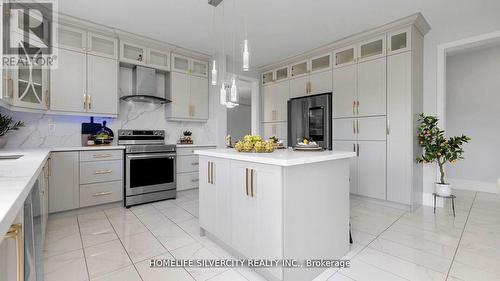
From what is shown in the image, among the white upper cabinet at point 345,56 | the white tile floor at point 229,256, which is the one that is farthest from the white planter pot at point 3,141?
the white upper cabinet at point 345,56

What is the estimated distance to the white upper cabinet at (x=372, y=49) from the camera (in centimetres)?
336

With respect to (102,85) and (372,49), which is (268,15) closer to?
(372,49)

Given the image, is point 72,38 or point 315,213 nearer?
point 315,213

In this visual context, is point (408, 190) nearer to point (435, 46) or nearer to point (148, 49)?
point (435, 46)

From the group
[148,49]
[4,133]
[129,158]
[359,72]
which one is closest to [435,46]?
[359,72]

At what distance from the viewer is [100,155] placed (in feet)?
10.2

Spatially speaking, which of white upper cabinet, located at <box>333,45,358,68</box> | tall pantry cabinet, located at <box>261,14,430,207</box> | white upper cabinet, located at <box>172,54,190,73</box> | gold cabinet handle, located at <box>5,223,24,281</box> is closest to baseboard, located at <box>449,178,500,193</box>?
tall pantry cabinet, located at <box>261,14,430,207</box>

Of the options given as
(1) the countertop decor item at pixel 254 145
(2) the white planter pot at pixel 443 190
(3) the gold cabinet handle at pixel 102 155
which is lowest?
(2) the white planter pot at pixel 443 190

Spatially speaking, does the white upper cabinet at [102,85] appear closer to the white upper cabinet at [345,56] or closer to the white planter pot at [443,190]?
the white upper cabinet at [345,56]

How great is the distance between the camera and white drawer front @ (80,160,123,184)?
2982 millimetres

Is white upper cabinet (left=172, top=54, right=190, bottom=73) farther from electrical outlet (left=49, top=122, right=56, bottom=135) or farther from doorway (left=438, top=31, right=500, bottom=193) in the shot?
doorway (left=438, top=31, right=500, bottom=193)

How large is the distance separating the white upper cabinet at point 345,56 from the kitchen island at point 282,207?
2.46 m

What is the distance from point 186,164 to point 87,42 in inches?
90.6

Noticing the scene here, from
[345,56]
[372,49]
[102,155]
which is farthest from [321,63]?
[102,155]
